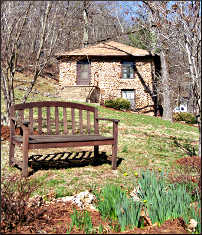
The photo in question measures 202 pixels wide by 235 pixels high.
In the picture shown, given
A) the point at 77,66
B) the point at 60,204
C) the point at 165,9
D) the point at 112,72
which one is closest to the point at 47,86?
the point at 77,66

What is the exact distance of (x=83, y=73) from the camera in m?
23.3

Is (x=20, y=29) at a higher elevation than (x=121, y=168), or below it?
higher

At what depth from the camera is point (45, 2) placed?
700 centimetres

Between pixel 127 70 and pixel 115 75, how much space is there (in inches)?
42.2

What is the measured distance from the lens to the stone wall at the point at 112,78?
23.0 metres

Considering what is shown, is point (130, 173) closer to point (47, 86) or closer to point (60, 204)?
point (60, 204)

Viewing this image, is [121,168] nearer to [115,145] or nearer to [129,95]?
[115,145]

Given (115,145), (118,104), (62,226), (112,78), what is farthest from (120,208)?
(112,78)

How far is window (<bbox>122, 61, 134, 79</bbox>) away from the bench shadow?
1727 centimetres

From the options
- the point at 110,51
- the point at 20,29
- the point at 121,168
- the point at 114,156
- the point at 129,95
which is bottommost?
the point at 121,168

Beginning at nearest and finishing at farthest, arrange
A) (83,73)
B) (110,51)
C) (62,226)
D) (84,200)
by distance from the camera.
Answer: (62,226)
(84,200)
(110,51)
(83,73)

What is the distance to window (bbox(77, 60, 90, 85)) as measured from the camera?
23253mm

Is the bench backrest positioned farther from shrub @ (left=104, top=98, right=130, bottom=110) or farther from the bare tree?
shrub @ (left=104, top=98, right=130, bottom=110)

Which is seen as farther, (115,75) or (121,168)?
(115,75)
